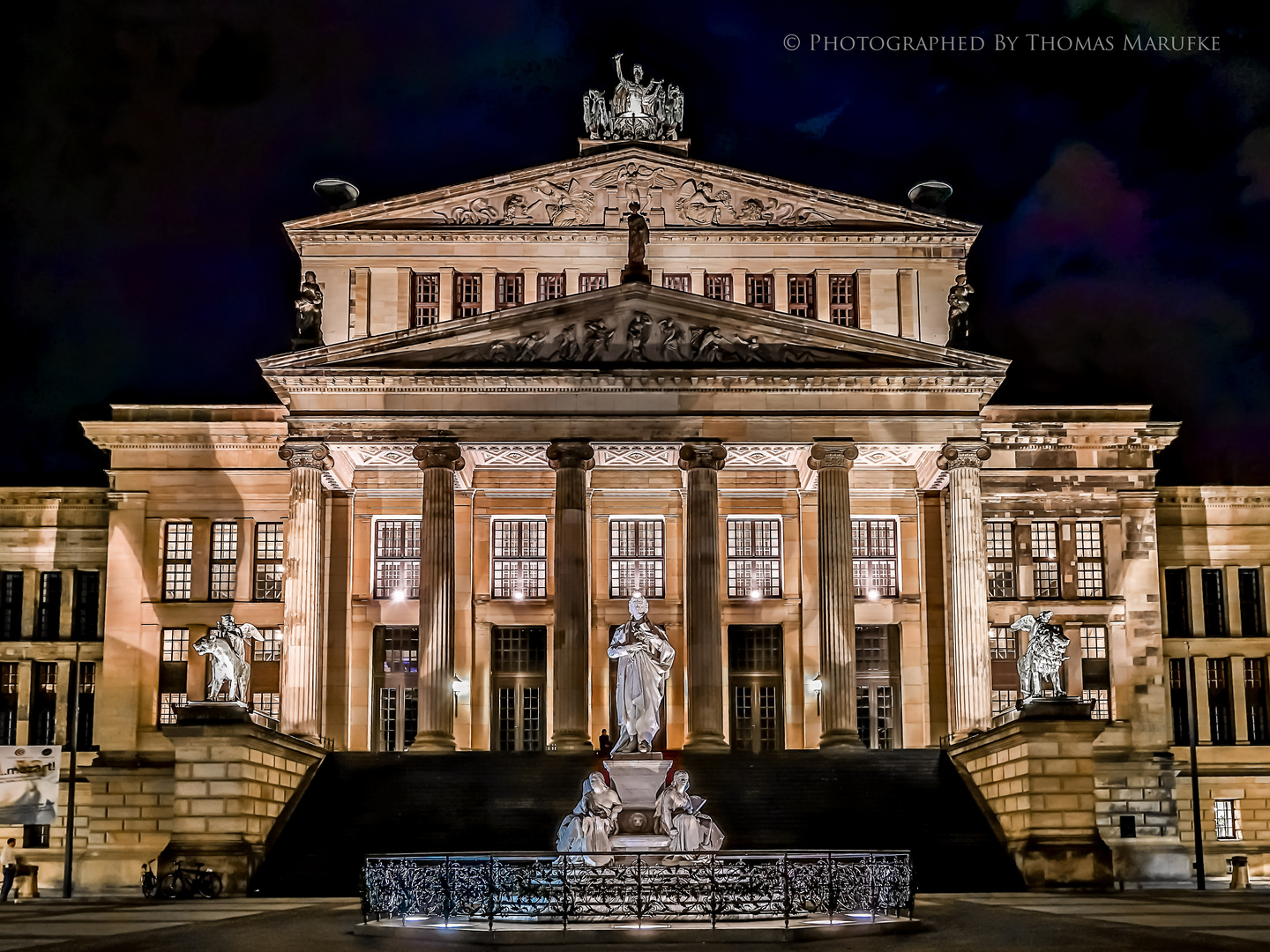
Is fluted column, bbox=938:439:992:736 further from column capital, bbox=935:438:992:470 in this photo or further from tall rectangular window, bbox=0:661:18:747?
tall rectangular window, bbox=0:661:18:747

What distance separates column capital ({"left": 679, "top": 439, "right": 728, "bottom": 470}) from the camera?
49969mm

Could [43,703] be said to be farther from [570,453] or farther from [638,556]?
[570,453]

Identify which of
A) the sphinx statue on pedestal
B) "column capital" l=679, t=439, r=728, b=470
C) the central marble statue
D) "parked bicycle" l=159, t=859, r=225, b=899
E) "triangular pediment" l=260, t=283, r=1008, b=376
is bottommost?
"parked bicycle" l=159, t=859, r=225, b=899

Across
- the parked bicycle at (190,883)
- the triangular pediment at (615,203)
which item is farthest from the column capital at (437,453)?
the parked bicycle at (190,883)

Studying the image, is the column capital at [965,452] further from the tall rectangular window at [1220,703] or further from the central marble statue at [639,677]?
the central marble statue at [639,677]

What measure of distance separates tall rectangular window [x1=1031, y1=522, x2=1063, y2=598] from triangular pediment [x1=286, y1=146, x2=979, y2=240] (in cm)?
1141

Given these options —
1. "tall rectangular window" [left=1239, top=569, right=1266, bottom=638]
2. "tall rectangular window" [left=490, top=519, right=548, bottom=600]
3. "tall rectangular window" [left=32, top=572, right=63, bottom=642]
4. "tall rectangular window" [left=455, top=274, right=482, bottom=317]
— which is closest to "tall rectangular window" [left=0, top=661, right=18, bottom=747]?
"tall rectangular window" [left=32, top=572, right=63, bottom=642]

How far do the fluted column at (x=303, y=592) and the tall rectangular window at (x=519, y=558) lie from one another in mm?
7935

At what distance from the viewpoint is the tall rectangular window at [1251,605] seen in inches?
2371

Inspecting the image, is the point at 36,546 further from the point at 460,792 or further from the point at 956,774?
the point at 956,774

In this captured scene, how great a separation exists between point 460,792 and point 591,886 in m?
19.5

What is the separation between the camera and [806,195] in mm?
57500

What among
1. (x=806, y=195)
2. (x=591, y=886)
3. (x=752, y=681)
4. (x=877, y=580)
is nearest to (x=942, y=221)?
(x=806, y=195)

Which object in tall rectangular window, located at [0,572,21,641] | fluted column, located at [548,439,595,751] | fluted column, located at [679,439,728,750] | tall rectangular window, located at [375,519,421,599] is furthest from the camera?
tall rectangular window, located at [0,572,21,641]
